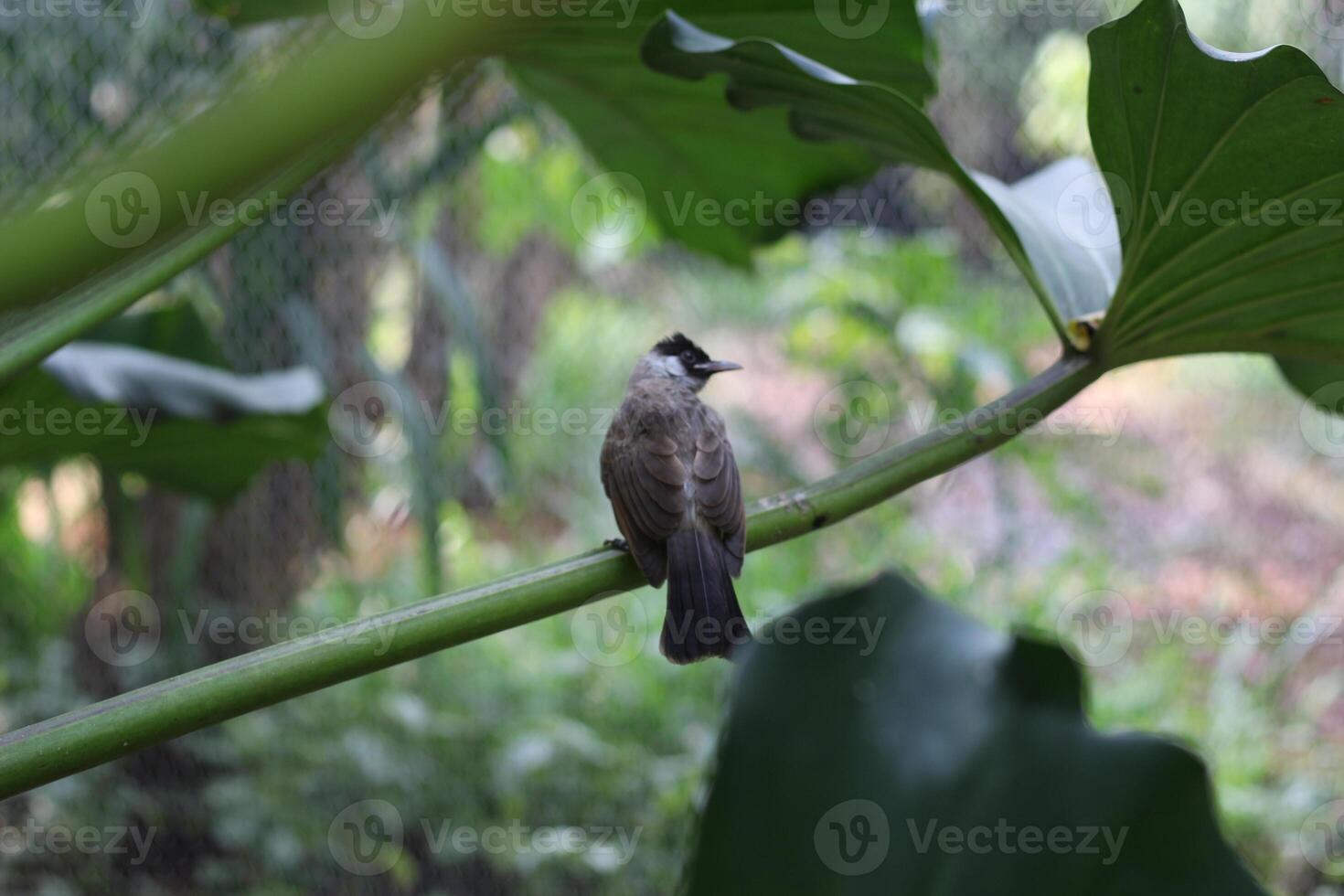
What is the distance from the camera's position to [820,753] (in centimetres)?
93

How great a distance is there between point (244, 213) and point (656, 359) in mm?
1195

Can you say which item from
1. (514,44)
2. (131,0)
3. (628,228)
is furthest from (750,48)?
(628,228)

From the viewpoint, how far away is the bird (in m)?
1.31

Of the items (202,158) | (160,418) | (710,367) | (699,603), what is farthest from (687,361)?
(202,158)

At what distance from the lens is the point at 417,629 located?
73cm

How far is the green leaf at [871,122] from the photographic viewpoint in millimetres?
989

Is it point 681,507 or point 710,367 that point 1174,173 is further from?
point 710,367

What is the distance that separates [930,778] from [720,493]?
1.96ft

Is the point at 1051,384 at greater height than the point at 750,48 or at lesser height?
lesser

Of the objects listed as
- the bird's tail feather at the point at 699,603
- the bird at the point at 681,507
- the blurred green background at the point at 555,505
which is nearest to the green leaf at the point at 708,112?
the bird at the point at 681,507

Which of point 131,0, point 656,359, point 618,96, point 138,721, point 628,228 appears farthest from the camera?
point 628,228

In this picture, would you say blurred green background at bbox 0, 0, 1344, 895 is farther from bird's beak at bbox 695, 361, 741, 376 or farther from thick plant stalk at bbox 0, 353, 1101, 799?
thick plant stalk at bbox 0, 353, 1101, 799

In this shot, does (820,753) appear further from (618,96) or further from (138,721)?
(618,96)

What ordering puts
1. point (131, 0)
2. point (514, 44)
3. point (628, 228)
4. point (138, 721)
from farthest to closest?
point (628, 228) → point (131, 0) → point (514, 44) → point (138, 721)
